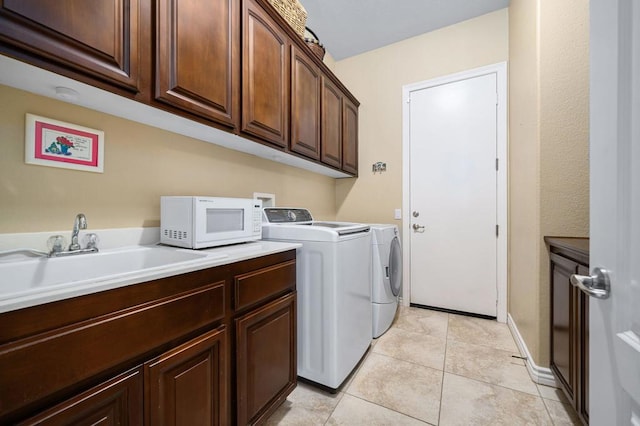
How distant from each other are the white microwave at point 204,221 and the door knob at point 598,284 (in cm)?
131

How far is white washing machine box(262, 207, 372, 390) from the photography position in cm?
144

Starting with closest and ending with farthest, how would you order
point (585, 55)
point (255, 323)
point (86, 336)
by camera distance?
point (86, 336)
point (255, 323)
point (585, 55)

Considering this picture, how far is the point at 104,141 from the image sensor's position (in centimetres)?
117

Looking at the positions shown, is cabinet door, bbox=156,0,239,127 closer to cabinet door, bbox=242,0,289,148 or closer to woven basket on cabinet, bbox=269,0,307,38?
cabinet door, bbox=242,0,289,148

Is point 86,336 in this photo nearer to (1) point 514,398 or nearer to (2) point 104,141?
(2) point 104,141

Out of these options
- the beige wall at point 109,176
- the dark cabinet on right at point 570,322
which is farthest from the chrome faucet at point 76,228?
the dark cabinet on right at point 570,322

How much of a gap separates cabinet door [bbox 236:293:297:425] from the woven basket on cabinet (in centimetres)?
184

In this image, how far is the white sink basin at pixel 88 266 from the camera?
83 cm

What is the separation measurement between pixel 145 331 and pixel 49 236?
0.67m

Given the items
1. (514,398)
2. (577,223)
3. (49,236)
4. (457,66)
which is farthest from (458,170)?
(49,236)

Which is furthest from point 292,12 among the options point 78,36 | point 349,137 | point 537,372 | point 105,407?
point 537,372

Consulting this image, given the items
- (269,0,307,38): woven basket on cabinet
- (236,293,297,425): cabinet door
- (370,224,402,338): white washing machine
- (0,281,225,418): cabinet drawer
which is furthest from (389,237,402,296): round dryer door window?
(269,0,307,38): woven basket on cabinet

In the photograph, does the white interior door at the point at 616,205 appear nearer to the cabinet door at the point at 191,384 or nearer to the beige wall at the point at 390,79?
the cabinet door at the point at 191,384

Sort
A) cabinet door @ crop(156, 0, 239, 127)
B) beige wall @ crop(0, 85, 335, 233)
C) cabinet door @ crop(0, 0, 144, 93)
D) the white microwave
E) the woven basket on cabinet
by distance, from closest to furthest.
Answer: cabinet door @ crop(0, 0, 144, 93) → beige wall @ crop(0, 85, 335, 233) → cabinet door @ crop(156, 0, 239, 127) → the white microwave → the woven basket on cabinet
